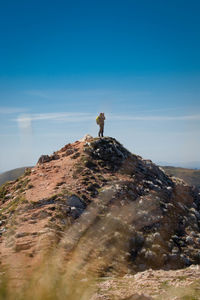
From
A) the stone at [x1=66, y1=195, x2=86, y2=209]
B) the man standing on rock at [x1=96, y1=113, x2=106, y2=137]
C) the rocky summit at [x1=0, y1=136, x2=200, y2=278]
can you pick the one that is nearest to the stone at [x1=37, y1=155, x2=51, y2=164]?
the rocky summit at [x1=0, y1=136, x2=200, y2=278]

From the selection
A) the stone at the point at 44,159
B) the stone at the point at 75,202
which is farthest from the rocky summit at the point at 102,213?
the stone at the point at 44,159

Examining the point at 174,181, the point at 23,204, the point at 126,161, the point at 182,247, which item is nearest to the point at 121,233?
the point at 182,247

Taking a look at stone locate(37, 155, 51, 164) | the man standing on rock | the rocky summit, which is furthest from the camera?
the man standing on rock

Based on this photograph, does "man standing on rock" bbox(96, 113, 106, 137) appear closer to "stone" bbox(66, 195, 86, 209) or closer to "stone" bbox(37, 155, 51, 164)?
"stone" bbox(37, 155, 51, 164)

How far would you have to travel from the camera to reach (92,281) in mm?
13211

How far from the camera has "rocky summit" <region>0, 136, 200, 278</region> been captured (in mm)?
16281

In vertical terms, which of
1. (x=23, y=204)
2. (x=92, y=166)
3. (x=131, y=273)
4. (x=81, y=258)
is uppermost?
(x=92, y=166)

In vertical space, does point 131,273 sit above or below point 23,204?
below

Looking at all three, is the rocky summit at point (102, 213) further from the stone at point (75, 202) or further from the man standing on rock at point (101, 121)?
the man standing on rock at point (101, 121)

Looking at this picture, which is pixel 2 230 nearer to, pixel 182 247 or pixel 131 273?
pixel 131 273

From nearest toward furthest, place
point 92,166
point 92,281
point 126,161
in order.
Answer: point 92,281 < point 92,166 < point 126,161

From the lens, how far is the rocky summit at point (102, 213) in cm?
1628

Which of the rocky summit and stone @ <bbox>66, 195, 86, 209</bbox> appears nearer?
the rocky summit

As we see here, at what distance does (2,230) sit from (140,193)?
12.6 metres
